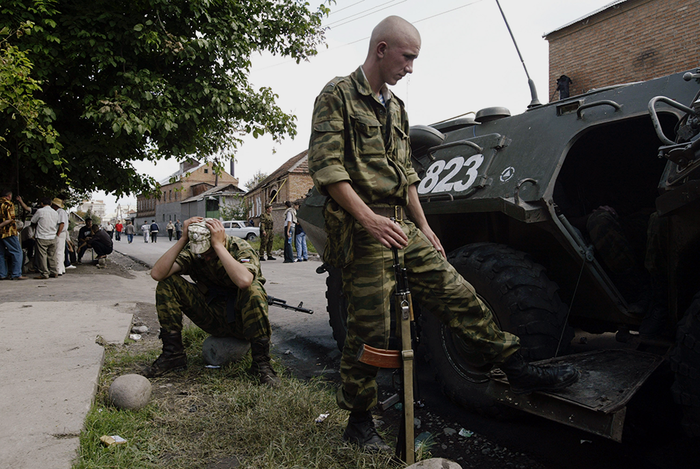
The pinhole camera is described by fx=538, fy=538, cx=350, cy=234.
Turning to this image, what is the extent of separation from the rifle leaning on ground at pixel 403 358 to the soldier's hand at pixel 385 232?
0.35 ft

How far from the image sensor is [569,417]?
2.25m

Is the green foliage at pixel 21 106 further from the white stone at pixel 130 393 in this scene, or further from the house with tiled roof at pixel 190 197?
the house with tiled roof at pixel 190 197

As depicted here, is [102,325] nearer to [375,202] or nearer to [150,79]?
[375,202]

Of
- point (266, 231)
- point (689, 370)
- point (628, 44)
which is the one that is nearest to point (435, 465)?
point (689, 370)

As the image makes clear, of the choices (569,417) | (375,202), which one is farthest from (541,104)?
(569,417)

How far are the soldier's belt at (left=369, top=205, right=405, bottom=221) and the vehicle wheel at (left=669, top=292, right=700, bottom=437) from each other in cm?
119

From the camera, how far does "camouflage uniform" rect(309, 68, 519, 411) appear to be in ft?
7.43

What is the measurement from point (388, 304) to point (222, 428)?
112 cm

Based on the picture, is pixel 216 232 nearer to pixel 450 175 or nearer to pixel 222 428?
pixel 222 428

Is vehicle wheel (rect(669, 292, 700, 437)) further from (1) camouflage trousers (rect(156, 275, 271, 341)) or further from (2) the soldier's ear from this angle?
(1) camouflage trousers (rect(156, 275, 271, 341))

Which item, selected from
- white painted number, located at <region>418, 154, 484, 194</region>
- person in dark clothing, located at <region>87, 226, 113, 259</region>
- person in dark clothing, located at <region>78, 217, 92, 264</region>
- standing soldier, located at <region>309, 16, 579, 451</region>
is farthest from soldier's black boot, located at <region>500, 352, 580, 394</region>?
person in dark clothing, located at <region>78, 217, 92, 264</region>

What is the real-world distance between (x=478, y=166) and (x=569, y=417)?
1671mm

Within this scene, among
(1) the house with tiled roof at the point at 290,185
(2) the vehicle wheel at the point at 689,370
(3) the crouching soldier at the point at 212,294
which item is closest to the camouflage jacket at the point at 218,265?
(3) the crouching soldier at the point at 212,294

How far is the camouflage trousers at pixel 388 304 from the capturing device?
7.45 ft
